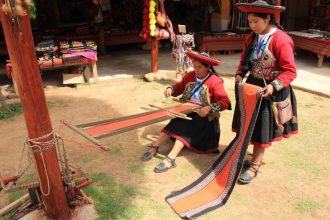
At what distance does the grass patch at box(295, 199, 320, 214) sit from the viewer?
2967 mm

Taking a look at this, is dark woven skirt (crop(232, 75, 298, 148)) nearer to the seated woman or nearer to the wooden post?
the seated woman

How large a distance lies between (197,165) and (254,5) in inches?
72.2

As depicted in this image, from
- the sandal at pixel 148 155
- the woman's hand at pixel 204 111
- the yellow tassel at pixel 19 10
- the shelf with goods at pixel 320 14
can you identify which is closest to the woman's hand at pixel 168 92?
the woman's hand at pixel 204 111

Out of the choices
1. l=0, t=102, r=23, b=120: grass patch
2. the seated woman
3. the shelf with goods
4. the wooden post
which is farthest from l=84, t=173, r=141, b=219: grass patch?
the shelf with goods

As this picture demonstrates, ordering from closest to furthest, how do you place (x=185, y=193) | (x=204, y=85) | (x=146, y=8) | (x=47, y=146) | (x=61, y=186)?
1. (x=47, y=146)
2. (x=61, y=186)
3. (x=185, y=193)
4. (x=204, y=85)
5. (x=146, y=8)

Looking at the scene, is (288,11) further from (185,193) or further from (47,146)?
(47,146)

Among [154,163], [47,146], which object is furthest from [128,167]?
[47,146]

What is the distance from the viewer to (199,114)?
345 centimetres

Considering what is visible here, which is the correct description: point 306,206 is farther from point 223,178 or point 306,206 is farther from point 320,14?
point 320,14

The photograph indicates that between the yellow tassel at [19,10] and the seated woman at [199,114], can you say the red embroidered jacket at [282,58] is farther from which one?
the yellow tassel at [19,10]

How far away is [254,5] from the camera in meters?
2.79

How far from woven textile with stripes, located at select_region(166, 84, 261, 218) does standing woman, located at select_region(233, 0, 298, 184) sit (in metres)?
0.14

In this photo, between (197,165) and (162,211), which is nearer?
(162,211)

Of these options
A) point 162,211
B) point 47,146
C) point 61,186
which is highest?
point 47,146
